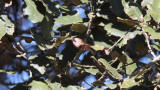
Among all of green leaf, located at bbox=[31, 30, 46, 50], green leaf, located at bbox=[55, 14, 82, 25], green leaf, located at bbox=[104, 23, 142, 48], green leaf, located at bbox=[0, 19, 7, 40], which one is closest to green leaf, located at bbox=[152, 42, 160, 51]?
green leaf, located at bbox=[104, 23, 142, 48]

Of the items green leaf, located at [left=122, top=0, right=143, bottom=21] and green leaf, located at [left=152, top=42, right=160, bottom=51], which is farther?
green leaf, located at [left=152, top=42, right=160, bottom=51]

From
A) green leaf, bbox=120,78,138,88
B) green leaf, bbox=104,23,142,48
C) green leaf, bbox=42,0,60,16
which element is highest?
green leaf, bbox=42,0,60,16

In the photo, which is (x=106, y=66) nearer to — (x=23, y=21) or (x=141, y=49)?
(x=141, y=49)

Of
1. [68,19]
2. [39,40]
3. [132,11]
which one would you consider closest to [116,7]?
[132,11]

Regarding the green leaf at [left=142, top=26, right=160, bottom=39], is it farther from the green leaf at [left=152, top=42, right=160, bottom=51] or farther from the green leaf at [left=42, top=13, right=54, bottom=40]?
the green leaf at [left=42, top=13, right=54, bottom=40]

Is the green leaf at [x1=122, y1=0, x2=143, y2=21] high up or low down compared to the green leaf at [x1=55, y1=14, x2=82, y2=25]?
down

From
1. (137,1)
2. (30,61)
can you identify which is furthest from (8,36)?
(137,1)

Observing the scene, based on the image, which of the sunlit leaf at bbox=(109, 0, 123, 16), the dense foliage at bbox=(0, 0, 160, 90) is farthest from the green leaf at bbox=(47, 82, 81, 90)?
the sunlit leaf at bbox=(109, 0, 123, 16)

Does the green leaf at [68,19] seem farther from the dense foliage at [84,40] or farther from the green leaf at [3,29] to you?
the green leaf at [3,29]
